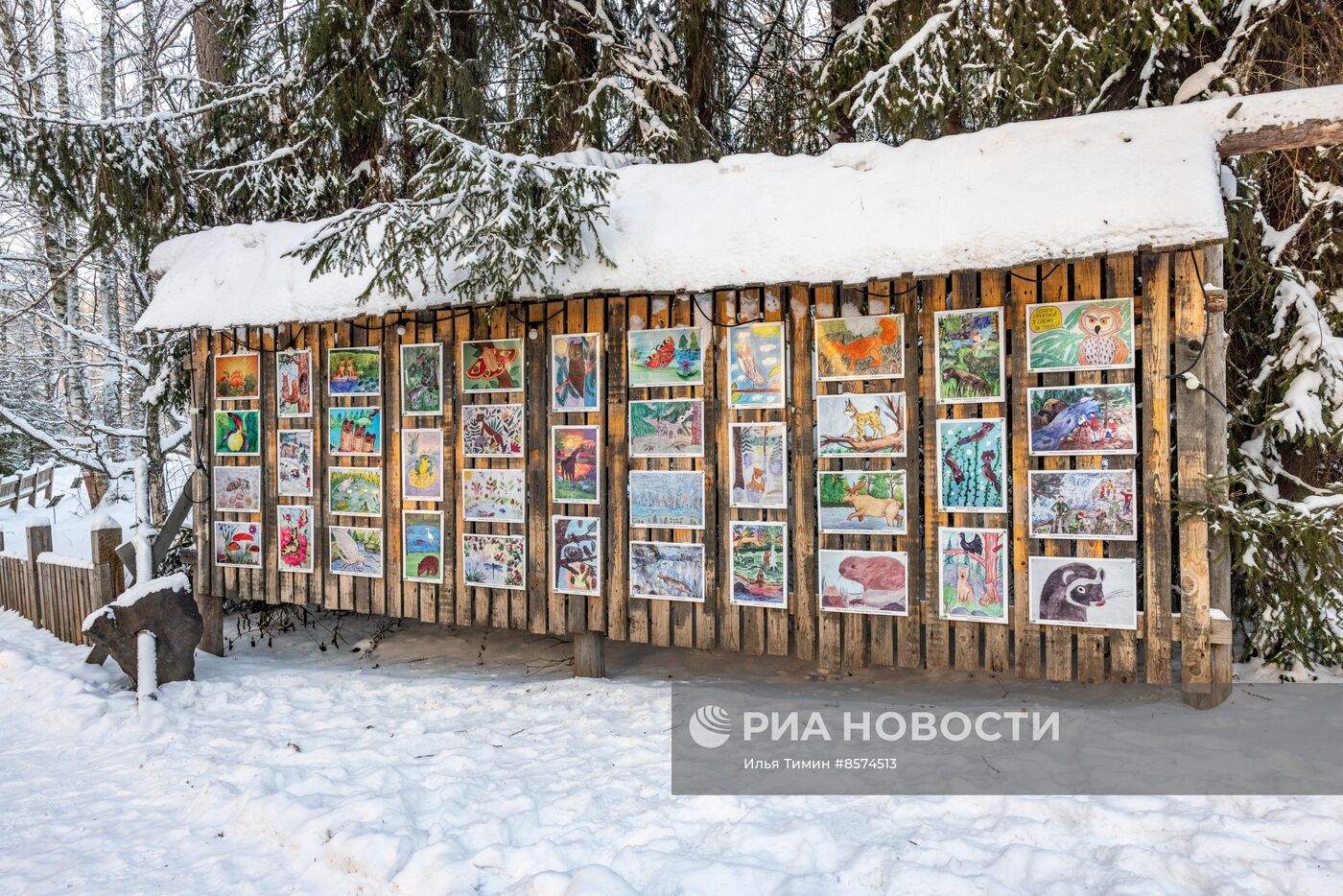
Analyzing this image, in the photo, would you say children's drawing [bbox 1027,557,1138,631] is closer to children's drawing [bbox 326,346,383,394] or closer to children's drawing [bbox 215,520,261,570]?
children's drawing [bbox 326,346,383,394]

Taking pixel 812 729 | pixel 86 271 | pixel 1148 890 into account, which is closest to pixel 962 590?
pixel 812 729

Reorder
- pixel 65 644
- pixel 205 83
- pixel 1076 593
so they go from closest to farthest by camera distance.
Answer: pixel 1076 593, pixel 65 644, pixel 205 83

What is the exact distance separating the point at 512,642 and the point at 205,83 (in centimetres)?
684

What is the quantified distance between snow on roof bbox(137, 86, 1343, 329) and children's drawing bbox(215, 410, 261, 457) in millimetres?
1716

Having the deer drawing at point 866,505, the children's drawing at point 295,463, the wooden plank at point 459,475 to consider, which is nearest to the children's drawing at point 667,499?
the deer drawing at point 866,505

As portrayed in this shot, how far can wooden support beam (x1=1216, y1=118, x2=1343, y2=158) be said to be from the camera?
4.28m

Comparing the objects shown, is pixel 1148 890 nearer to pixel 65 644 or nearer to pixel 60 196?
pixel 65 644

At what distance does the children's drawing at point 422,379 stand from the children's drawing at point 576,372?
3.30 ft

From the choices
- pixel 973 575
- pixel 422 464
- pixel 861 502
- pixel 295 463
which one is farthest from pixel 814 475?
pixel 295 463

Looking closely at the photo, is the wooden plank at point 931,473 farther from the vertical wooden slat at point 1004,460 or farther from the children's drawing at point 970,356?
the vertical wooden slat at point 1004,460

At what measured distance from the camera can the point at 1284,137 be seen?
4.38m

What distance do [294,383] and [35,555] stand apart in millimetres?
3791

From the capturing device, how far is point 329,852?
357 cm

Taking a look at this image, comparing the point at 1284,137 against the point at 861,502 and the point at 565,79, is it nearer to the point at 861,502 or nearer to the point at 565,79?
the point at 861,502
